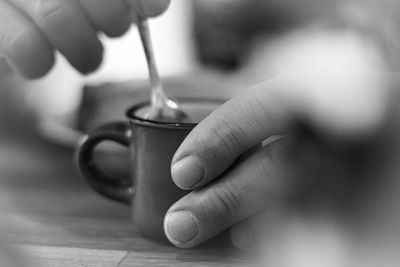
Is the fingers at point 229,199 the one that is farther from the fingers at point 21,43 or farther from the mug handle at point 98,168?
the fingers at point 21,43

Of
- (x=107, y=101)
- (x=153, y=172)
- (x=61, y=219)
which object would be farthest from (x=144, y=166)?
(x=107, y=101)

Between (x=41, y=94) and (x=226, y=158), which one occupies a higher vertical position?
(x=226, y=158)

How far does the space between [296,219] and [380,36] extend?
555 mm

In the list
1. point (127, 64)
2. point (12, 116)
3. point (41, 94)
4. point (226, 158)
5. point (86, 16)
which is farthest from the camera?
point (127, 64)

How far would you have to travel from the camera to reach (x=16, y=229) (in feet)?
1.45

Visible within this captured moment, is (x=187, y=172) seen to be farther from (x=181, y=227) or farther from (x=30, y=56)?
(x=30, y=56)

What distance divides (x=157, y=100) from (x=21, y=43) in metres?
0.15

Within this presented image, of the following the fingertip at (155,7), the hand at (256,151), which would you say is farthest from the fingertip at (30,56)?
the hand at (256,151)

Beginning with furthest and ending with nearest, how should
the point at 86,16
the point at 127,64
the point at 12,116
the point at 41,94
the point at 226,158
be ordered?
the point at 127,64 < the point at 41,94 < the point at 12,116 < the point at 86,16 < the point at 226,158

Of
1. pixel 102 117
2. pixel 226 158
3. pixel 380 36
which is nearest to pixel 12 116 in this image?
pixel 102 117

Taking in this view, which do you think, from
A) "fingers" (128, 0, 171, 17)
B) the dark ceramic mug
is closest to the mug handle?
the dark ceramic mug

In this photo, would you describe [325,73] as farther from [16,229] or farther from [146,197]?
[16,229]

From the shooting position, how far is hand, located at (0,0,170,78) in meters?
0.49

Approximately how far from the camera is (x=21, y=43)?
0.50 m
